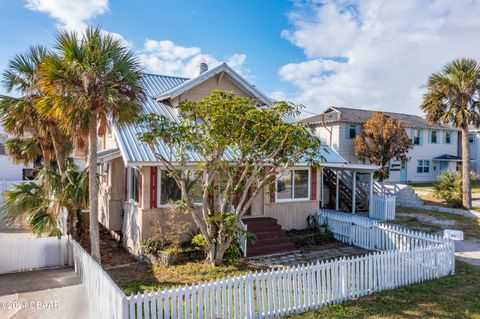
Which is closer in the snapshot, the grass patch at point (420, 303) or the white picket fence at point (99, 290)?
the white picket fence at point (99, 290)

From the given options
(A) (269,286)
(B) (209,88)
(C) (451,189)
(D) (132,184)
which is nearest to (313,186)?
(B) (209,88)

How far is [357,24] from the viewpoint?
45.8ft

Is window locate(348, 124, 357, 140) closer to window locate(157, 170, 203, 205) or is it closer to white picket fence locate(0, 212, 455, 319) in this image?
white picket fence locate(0, 212, 455, 319)

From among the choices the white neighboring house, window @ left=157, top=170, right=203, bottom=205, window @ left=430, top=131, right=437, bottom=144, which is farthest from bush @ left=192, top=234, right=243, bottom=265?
window @ left=430, top=131, right=437, bottom=144

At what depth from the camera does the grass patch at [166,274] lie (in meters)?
9.20

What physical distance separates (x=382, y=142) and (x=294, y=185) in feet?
50.9

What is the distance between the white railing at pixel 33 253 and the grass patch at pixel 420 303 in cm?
782

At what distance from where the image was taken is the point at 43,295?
847 cm

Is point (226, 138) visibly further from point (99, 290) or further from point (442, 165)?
point (442, 165)

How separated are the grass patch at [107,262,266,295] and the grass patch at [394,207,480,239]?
10.8m

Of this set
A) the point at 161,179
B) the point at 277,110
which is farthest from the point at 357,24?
the point at 161,179

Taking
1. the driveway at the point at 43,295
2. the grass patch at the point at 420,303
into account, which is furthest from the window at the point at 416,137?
the driveway at the point at 43,295

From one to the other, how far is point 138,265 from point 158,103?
7.98 meters

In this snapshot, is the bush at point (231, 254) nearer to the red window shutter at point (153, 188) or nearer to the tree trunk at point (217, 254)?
the tree trunk at point (217, 254)
